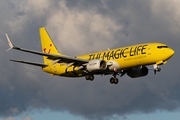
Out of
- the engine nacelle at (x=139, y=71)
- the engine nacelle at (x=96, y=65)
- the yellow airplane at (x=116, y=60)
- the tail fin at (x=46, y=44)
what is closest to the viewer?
the yellow airplane at (x=116, y=60)

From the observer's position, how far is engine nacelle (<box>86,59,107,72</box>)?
163 ft

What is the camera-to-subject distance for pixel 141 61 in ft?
158

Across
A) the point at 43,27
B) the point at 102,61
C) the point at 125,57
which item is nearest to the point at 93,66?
the point at 102,61

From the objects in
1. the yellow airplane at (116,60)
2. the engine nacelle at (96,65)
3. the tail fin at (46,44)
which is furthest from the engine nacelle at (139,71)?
the tail fin at (46,44)

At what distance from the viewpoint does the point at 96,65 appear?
163 feet

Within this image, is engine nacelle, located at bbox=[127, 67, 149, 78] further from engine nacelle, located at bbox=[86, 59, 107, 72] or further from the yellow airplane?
engine nacelle, located at bbox=[86, 59, 107, 72]

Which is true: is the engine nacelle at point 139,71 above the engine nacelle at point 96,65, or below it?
above

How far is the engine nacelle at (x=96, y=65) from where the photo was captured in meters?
49.7

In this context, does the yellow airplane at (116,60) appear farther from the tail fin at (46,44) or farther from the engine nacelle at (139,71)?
the tail fin at (46,44)

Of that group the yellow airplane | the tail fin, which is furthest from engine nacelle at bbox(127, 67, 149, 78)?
the tail fin

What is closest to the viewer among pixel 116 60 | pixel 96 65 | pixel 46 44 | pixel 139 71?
pixel 96 65

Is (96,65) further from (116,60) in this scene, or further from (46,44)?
(46,44)

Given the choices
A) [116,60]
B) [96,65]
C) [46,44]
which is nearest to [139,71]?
[116,60]

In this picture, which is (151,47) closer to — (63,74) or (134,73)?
(134,73)
